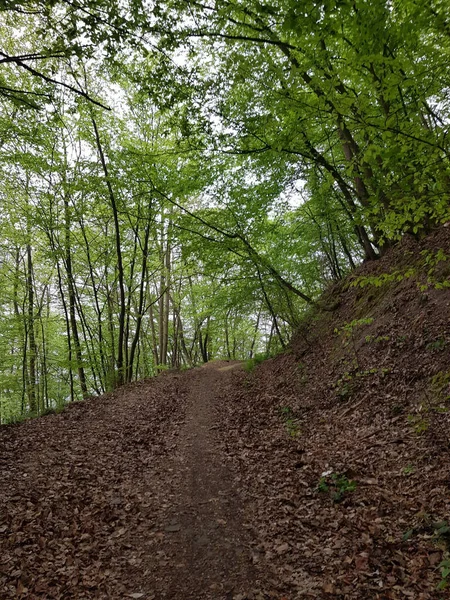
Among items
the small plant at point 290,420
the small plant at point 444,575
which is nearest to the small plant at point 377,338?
the small plant at point 290,420

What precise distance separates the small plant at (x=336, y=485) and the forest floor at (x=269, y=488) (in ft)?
0.07

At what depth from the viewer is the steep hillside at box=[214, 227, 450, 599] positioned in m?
3.37

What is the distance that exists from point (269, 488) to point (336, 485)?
1.01m

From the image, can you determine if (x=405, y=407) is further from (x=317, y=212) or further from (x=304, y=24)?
(x=317, y=212)

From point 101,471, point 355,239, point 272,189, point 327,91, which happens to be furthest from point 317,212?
point 101,471

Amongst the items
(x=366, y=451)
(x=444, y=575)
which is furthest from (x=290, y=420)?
(x=444, y=575)

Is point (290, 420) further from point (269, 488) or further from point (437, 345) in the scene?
point (437, 345)

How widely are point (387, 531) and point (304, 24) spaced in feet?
17.5

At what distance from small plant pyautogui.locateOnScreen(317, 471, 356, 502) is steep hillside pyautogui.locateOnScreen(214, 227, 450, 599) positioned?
0.02m

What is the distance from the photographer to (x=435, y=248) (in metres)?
8.46

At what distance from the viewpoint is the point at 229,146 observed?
9.28m

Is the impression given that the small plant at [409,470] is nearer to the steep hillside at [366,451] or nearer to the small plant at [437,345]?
the steep hillside at [366,451]

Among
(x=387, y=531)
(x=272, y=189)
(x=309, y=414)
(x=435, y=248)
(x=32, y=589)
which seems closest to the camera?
(x=32, y=589)

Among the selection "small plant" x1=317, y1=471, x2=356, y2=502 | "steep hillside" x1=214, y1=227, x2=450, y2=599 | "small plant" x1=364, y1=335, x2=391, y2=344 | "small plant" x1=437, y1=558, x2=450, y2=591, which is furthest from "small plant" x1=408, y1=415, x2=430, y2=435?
"small plant" x1=364, y1=335, x2=391, y2=344
